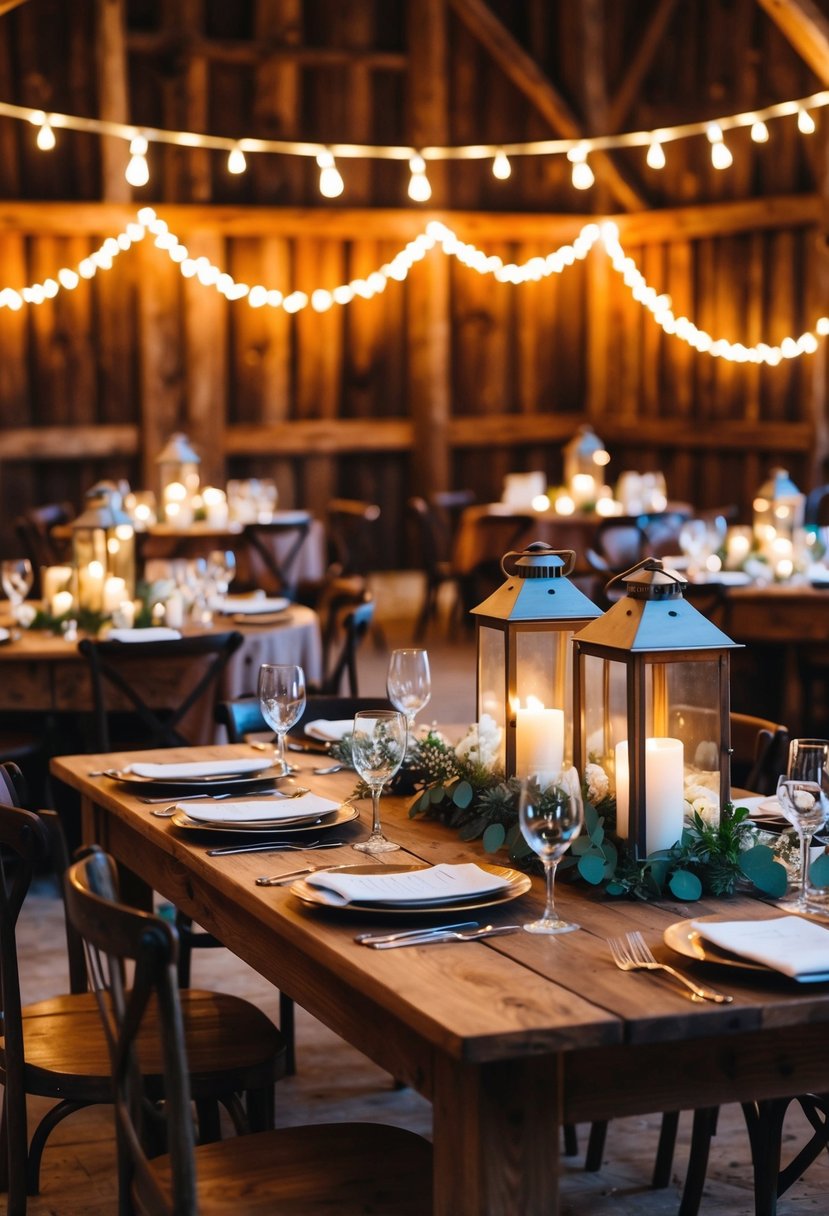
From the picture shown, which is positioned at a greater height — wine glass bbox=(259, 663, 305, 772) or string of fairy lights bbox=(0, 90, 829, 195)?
string of fairy lights bbox=(0, 90, 829, 195)

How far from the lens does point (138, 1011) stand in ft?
6.56

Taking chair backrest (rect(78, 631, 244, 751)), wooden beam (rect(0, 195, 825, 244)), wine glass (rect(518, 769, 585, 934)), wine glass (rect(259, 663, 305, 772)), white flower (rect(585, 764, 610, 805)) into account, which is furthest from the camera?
wooden beam (rect(0, 195, 825, 244))

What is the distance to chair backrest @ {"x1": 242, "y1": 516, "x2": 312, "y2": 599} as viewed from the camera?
827 centimetres

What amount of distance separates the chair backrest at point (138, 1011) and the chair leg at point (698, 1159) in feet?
4.01

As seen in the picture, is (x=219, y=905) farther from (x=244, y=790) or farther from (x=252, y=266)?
(x=252, y=266)

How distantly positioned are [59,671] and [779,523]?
3.14 meters

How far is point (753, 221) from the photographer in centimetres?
1039

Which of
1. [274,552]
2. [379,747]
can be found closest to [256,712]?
[379,747]

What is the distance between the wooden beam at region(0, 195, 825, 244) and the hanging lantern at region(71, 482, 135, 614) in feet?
17.1

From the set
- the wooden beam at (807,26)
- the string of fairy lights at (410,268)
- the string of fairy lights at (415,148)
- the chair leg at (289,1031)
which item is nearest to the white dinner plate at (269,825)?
the chair leg at (289,1031)

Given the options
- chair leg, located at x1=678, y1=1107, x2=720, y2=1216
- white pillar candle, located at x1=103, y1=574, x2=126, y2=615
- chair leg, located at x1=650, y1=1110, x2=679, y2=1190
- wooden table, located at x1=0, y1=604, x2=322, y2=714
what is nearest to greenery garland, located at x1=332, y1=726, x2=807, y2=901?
chair leg, located at x1=678, y1=1107, x2=720, y2=1216

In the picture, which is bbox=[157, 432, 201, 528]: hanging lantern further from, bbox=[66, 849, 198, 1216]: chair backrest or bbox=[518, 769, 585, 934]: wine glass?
bbox=[518, 769, 585, 934]: wine glass

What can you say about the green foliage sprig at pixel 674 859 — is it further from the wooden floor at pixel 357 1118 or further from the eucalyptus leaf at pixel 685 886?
the wooden floor at pixel 357 1118

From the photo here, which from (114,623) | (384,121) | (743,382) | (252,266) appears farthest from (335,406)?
(114,623)
